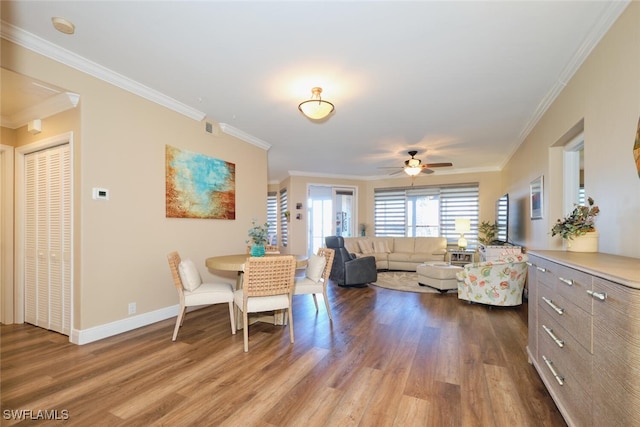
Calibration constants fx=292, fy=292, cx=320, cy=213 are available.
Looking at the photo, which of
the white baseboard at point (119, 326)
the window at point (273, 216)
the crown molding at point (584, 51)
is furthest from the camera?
the window at point (273, 216)

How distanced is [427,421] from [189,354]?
6.66ft

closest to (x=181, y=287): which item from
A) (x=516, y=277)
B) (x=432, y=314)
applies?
(x=432, y=314)

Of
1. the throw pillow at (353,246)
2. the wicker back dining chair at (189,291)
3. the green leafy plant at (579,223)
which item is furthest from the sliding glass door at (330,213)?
the green leafy plant at (579,223)

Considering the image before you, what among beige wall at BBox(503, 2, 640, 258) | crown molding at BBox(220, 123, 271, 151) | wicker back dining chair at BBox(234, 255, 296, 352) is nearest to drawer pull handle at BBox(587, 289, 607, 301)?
beige wall at BBox(503, 2, 640, 258)

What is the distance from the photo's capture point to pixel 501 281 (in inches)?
158

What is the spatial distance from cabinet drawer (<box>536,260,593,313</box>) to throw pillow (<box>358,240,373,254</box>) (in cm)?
554

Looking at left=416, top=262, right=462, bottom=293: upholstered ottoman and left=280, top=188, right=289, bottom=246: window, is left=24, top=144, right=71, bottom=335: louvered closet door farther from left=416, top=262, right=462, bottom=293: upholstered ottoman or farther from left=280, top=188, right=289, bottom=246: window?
left=280, top=188, right=289, bottom=246: window

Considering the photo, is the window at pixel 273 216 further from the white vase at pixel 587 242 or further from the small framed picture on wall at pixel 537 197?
the white vase at pixel 587 242

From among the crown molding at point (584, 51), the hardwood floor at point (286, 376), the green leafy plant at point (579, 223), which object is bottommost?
the hardwood floor at point (286, 376)

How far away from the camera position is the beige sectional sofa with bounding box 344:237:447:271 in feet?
23.6

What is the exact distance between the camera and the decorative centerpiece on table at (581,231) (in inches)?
84.0

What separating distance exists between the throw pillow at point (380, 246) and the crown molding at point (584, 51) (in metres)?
4.55

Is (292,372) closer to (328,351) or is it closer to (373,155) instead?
(328,351)

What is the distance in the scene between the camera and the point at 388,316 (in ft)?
12.3
